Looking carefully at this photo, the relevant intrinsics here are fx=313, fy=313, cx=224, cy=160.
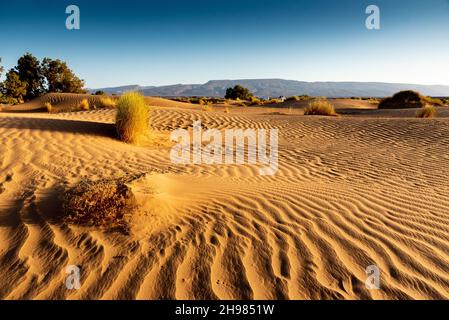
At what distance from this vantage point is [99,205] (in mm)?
3141

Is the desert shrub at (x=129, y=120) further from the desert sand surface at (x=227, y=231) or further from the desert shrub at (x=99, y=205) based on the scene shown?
the desert shrub at (x=99, y=205)

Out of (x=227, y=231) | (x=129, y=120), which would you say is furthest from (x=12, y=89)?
(x=227, y=231)

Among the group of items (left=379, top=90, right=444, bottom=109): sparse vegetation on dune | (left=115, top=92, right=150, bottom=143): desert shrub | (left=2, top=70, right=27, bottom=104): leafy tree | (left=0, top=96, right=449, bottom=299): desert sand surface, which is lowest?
(left=0, top=96, right=449, bottom=299): desert sand surface

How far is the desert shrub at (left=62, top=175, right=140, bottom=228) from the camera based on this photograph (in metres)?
3.07

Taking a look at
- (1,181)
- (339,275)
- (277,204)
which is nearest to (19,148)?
(1,181)

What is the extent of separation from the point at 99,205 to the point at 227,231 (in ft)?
4.30

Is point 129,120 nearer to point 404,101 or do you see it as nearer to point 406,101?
point 404,101

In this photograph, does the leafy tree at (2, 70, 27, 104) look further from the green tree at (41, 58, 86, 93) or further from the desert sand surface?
the desert sand surface

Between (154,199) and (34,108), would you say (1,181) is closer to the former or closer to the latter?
(154,199)

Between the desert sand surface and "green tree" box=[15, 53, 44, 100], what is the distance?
111 feet

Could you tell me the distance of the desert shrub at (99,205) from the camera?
307 centimetres

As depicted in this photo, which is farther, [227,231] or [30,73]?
[30,73]

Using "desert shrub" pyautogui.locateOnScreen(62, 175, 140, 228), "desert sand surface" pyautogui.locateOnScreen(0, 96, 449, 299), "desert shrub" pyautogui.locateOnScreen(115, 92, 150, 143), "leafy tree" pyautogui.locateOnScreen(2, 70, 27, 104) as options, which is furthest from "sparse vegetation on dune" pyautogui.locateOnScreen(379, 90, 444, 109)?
"leafy tree" pyautogui.locateOnScreen(2, 70, 27, 104)
